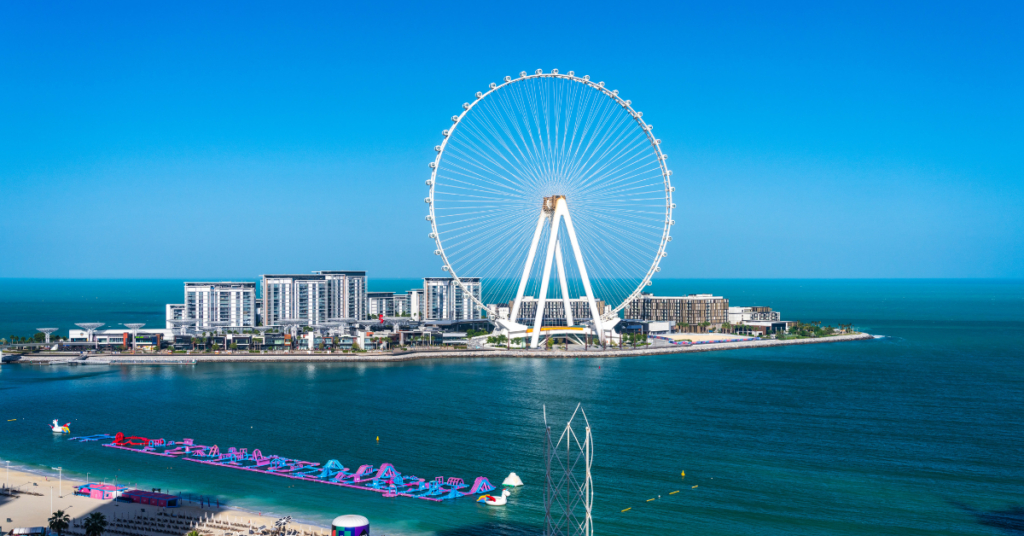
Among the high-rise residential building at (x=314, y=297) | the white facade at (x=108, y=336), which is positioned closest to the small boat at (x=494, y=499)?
the white facade at (x=108, y=336)

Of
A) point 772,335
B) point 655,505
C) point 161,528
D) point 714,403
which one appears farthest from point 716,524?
point 772,335

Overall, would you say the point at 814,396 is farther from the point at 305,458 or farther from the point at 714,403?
the point at 305,458

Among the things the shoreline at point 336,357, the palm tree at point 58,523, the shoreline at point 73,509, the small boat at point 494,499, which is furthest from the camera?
the shoreline at point 336,357

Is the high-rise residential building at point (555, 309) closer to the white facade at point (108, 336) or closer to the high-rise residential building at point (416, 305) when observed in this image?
the high-rise residential building at point (416, 305)

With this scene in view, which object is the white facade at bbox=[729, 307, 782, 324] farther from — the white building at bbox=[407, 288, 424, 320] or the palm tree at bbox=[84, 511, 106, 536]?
the palm tree at bbox=[84, 511, 106, 536]

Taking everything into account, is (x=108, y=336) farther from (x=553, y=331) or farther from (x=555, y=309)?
(x=555, y=309)

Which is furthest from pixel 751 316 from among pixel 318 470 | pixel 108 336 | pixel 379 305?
pixel 318 470
